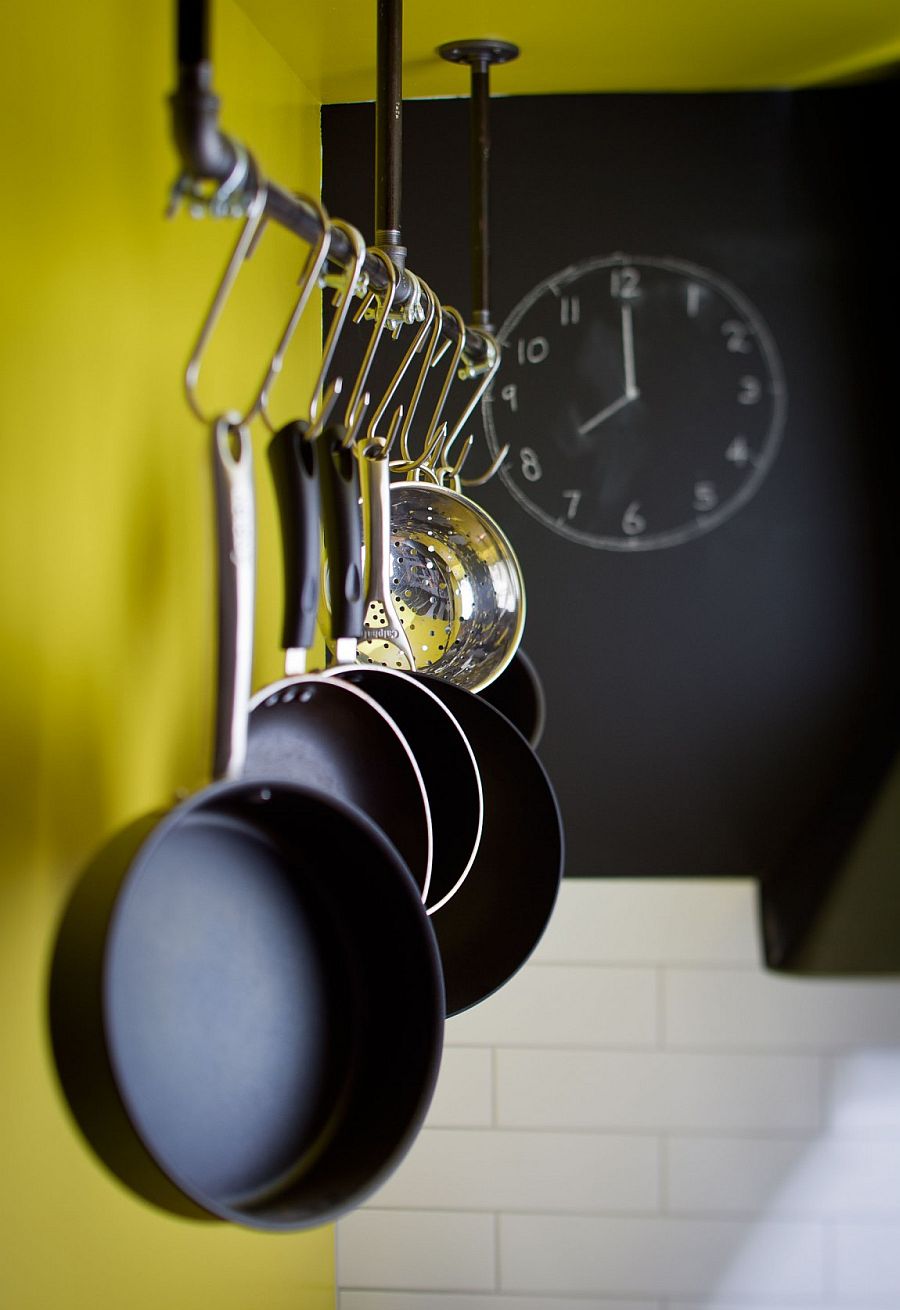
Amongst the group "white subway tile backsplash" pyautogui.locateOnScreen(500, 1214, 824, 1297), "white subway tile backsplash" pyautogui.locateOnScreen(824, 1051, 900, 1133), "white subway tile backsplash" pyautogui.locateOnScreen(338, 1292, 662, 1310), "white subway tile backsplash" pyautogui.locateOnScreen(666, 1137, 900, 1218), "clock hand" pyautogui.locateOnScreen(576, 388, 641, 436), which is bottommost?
"white subway tile backsplash" pyautogui.locateOnScreen(338, 1292, 662, 1310)

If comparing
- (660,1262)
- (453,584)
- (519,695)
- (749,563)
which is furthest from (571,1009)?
(453,584)

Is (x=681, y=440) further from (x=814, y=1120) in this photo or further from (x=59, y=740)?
(x=59, y=740)

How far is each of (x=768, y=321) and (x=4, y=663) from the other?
1.04 metres

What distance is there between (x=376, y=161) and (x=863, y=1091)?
1.08 m

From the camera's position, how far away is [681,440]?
1425mm

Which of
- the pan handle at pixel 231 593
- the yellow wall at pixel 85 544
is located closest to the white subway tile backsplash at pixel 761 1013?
the yellow wall at pixel 85 544

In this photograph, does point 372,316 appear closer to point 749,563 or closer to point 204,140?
point 204,140

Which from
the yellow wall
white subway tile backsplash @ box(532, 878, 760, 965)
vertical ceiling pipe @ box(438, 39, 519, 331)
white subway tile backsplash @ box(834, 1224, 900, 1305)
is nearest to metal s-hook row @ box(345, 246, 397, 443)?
the yellow wall

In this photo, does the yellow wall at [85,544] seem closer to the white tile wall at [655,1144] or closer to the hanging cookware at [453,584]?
the hanging cookware at [453,584]

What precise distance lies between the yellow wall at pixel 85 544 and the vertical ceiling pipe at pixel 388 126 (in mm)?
119

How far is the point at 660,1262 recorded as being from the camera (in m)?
1.44

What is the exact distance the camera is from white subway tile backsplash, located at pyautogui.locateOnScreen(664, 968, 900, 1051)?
1440 mm

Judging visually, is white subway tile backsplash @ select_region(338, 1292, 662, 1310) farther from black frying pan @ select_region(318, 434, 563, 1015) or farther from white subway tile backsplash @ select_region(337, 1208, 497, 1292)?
black frying pan @ select_region(318, 434, 563, 1015)

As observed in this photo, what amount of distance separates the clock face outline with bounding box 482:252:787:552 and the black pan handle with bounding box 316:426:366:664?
2.20 ft
